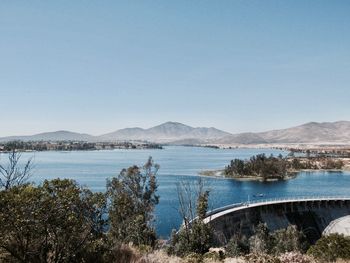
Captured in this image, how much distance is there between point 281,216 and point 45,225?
57031 millimetres

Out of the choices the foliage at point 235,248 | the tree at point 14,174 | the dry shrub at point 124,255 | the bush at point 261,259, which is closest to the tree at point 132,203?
the foliage at point 235,248

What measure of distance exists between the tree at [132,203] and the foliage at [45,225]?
25.2 m

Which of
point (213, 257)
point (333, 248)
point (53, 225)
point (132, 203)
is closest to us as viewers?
point (53, 225)

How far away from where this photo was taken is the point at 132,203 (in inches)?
2040

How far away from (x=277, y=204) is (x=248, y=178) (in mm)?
66294

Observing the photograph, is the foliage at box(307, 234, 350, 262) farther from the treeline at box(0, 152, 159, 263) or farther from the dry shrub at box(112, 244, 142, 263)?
the treeline at box(0, 152, 159, 263)

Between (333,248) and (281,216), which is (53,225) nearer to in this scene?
(333,248)

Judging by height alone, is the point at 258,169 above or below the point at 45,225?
below

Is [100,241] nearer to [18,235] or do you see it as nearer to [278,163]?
[18,235]

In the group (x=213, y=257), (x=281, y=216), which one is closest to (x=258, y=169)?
(x=281, y=216)

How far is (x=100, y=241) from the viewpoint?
43.6 feet

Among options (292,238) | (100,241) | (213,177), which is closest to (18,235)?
(100,241)

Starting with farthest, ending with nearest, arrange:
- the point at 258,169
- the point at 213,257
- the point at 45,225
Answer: the point at 258,169
the point at 213,257
the point at 45,225

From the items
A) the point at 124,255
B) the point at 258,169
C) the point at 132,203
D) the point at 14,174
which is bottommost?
the point at 258,169
